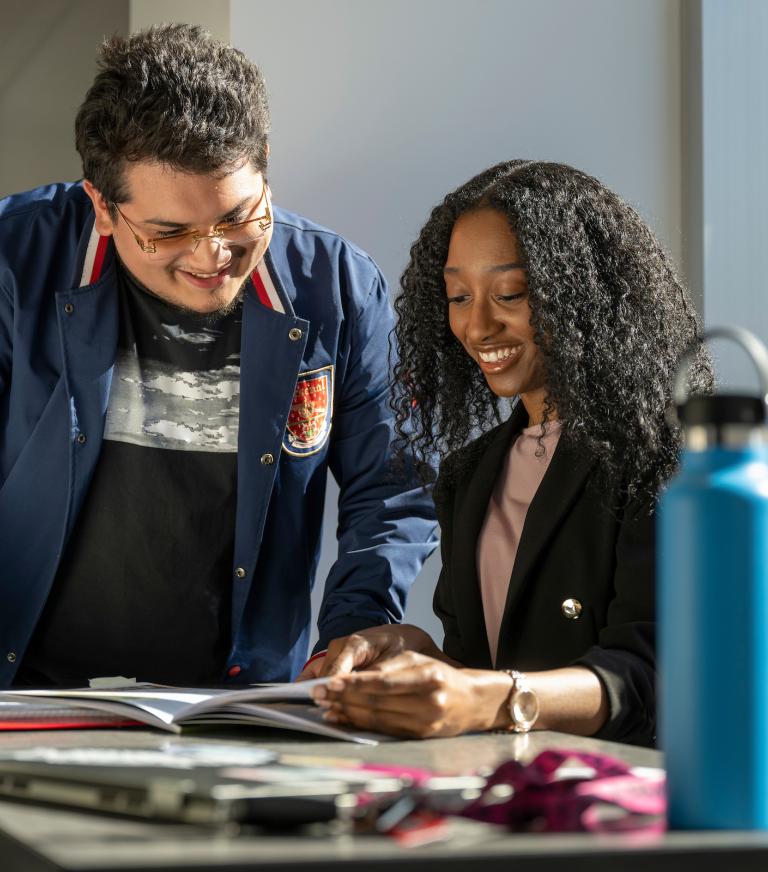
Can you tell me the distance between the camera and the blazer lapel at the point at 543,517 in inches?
63.5

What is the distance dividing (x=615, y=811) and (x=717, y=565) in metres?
0.17

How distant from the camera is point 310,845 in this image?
630mm

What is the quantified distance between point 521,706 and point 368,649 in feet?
1.03

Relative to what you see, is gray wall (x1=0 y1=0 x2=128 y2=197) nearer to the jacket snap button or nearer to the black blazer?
the black blazer

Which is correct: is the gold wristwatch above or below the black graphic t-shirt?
below

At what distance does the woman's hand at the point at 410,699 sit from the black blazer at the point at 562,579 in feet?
0.64

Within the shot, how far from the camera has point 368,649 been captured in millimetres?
1480

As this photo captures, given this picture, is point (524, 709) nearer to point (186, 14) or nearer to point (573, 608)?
point (573, 608)

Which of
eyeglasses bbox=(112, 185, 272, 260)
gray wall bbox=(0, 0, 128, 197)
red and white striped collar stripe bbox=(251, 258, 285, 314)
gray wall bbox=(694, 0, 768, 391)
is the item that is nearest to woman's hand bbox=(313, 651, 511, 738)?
eyeglasses bbox=(112, 185, 272, 260)

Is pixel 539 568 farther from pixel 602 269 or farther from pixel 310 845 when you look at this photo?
pixel 310 845

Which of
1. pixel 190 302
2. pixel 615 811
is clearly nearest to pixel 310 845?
pixel 615 811

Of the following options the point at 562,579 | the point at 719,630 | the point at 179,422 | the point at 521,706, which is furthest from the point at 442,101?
the point at 719,630

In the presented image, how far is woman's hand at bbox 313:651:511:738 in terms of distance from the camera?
1129 mm

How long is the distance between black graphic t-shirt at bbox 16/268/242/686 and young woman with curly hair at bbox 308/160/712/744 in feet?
1.32
